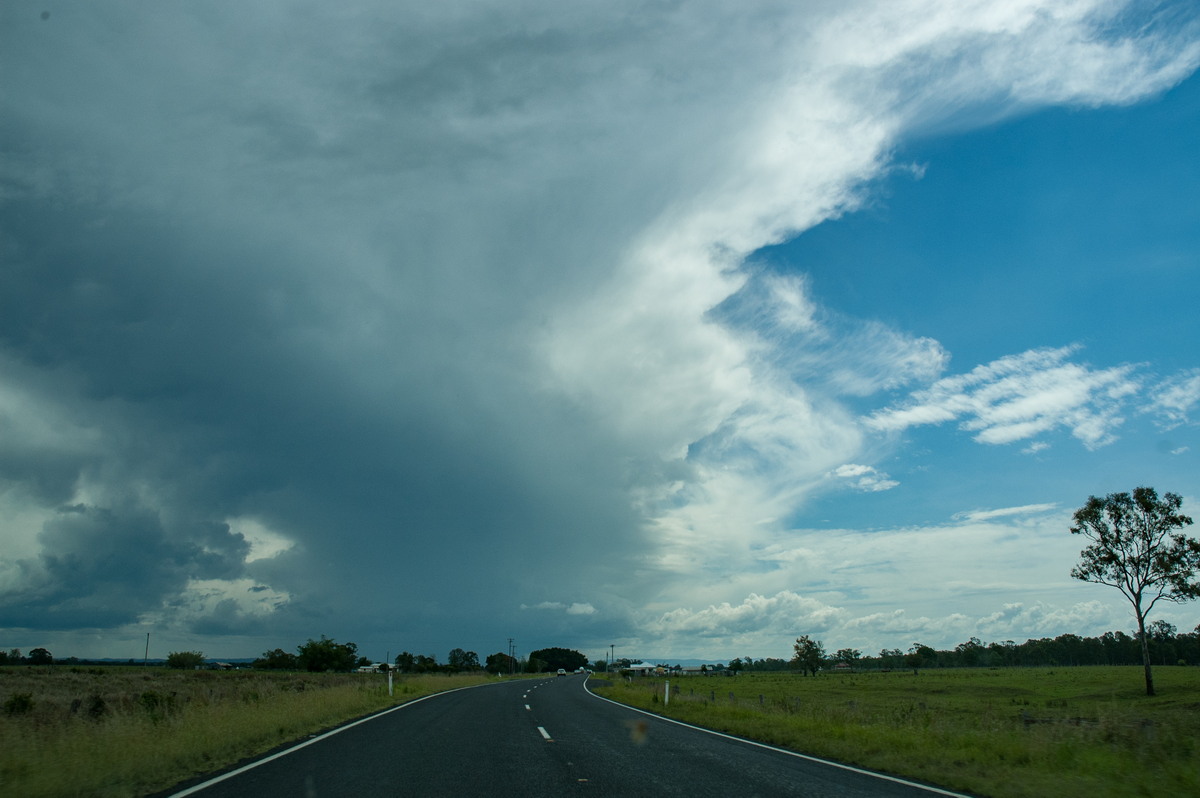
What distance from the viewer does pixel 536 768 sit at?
1084 cm

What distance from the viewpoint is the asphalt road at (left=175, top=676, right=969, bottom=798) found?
29.4ft

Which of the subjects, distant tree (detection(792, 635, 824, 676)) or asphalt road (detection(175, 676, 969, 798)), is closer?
asphalt road (detection(175, 676, 969, 798))

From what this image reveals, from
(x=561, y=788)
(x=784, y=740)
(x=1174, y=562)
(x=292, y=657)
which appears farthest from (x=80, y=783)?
(x=292, y=657)

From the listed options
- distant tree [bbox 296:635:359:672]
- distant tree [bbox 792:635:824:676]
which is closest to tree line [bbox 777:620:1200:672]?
distant tree [bbox 792:635:824:676]

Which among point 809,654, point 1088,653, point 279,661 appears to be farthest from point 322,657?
point 1088,653

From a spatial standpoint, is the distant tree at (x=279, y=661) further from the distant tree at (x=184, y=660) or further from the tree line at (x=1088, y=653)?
the tree line at (x=1088, y=653)

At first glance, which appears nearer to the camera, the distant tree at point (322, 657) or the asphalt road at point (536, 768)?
the asphalt road at point (536, 768)

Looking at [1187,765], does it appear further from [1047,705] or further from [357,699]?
[1047,705]

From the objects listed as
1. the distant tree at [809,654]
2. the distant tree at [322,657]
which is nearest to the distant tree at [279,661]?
the distant tree at [322,657]

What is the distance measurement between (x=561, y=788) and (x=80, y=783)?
586cm

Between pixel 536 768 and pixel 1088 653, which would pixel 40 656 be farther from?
pixel 1088 653

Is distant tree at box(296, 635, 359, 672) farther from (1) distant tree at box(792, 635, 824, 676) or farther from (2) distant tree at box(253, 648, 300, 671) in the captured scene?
(1) distant tree at box(792, 635, 824, 676)

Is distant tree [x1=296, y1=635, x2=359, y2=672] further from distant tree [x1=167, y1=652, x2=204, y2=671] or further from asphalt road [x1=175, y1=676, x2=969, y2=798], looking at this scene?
asphalt road [x1=175, y1=676, x2=969, y2=798]

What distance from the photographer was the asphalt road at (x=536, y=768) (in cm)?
895
